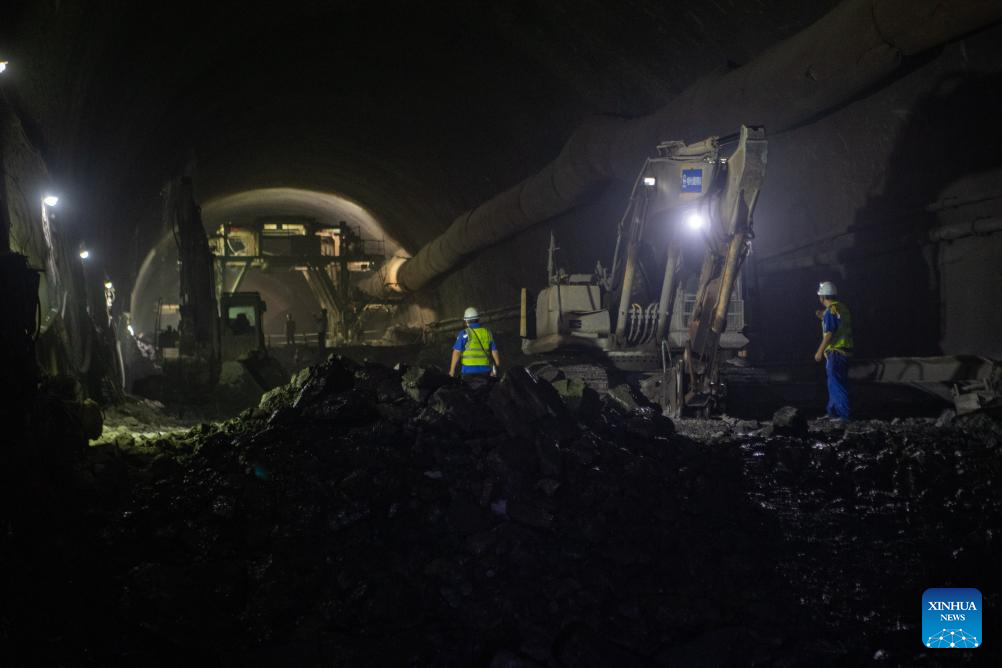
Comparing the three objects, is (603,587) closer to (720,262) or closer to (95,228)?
(720,262)

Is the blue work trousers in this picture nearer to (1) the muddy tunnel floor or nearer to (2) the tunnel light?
(1) the muddy tunnel floor

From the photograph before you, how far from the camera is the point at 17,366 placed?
16.6ft

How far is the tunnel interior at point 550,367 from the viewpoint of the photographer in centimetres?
448

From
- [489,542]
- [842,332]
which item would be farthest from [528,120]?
[489,542]

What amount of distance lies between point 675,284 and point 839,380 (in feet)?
6.59

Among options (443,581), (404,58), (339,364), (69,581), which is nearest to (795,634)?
(443,581)

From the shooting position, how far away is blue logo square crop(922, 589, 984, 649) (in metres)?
4.25

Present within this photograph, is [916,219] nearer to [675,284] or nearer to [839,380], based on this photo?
[839,380]

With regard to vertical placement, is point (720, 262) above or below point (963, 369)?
above

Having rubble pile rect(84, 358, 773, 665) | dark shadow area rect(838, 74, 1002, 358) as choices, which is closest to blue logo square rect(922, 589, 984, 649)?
rubble pile rect(84, 358, 773, 665)

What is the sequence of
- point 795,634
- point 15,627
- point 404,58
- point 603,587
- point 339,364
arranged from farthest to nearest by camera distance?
1. point 404,58
2. point 339,364
3. point 603,587
4. point 795,634
5. point 15,627

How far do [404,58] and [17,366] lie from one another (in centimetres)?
1063

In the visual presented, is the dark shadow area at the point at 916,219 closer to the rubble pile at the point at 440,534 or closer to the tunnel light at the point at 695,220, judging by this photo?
the tunnel light at the point at 695,220

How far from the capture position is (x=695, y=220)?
8.45 meters
